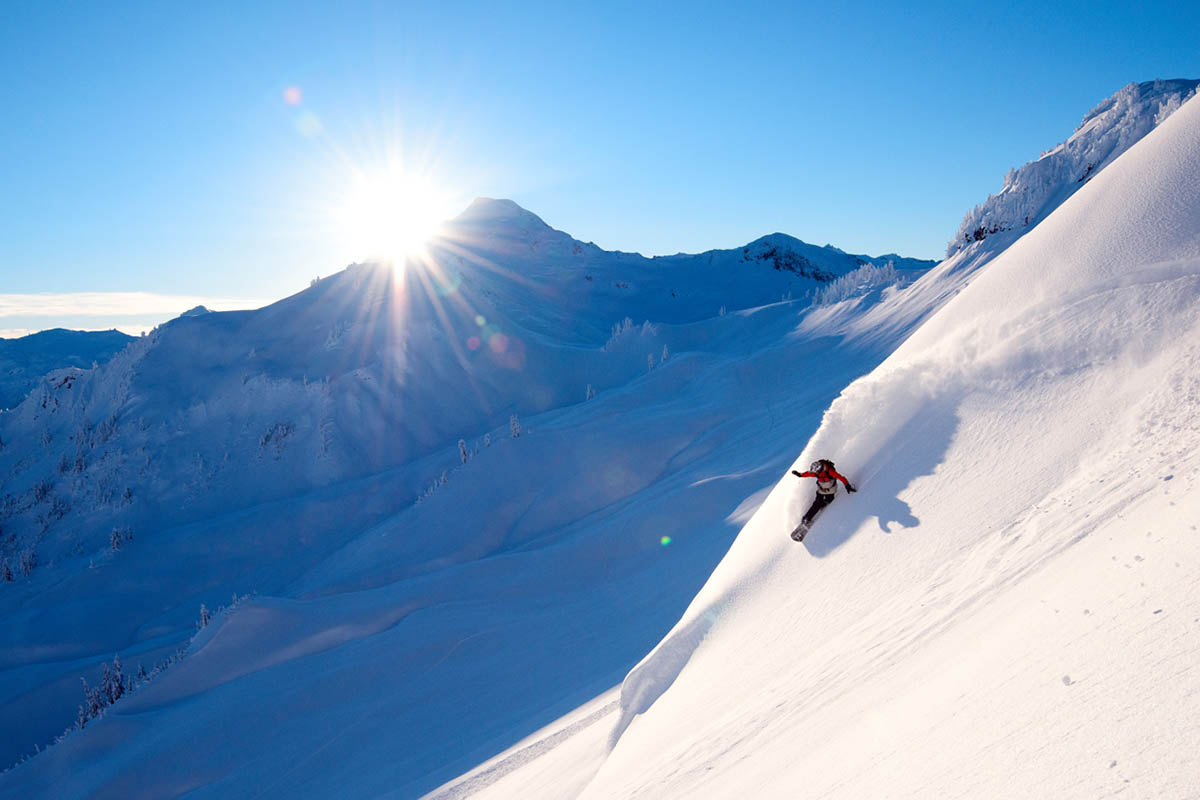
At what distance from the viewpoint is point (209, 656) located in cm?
1559

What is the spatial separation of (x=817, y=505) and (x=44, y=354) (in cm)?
16324

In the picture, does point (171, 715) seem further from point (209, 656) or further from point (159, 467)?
point (159, 467)

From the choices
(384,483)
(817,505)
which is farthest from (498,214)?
(817,505)

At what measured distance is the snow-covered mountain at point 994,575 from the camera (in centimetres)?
188

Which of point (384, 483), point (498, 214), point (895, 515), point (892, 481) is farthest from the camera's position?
point (498, 214)

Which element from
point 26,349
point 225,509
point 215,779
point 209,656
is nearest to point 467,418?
point 225,509

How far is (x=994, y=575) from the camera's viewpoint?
2998 millimetres

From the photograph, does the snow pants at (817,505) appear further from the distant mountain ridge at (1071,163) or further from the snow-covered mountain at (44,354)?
the snow-covered mountain at (44,354)

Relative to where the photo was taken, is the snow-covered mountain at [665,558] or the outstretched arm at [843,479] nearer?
the snow-covered mountain at [665,558]

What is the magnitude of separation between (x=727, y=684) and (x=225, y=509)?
37164 millimetres

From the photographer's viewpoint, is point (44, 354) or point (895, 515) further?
point (44, 354)

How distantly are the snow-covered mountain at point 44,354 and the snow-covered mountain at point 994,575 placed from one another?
424ft

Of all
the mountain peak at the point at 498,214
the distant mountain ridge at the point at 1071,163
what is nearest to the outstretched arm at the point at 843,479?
the distant mountain ridge at the point at 1071,163

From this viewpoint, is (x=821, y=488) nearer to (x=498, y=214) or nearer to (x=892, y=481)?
(x=892, y=481)
